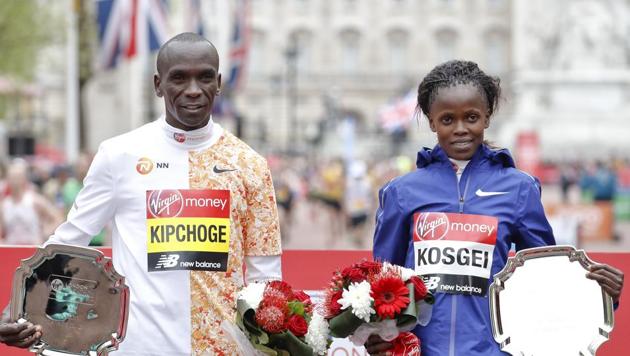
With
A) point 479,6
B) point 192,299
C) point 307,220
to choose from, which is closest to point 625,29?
point 307,220

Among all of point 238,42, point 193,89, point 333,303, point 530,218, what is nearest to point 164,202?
point 193,89

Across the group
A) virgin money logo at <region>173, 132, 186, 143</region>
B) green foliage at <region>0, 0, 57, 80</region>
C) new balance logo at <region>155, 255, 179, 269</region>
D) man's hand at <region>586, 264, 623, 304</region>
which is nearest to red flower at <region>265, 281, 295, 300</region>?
new balance logo at <region>155, 255, 179, 269</region>

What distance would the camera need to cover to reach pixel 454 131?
4145mm

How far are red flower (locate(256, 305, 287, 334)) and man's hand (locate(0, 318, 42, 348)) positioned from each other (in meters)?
0.74

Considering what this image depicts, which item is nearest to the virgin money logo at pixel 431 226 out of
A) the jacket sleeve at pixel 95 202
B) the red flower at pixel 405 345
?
the red flower at pixel 405 345

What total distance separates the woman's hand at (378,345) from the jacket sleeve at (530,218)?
65 cm

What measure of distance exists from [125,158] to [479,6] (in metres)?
87.9

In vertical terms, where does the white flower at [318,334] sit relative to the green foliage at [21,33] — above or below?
below

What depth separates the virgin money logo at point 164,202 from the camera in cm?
416

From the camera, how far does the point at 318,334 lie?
152 inches

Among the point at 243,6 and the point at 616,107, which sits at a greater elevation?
the point at 243,6

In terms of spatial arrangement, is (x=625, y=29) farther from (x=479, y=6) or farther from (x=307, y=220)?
(x=479, y=6)

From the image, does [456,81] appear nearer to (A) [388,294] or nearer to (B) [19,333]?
(A) [388,294]

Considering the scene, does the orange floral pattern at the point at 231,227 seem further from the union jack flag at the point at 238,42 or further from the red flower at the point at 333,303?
the union jack flag at the point at 238,42
